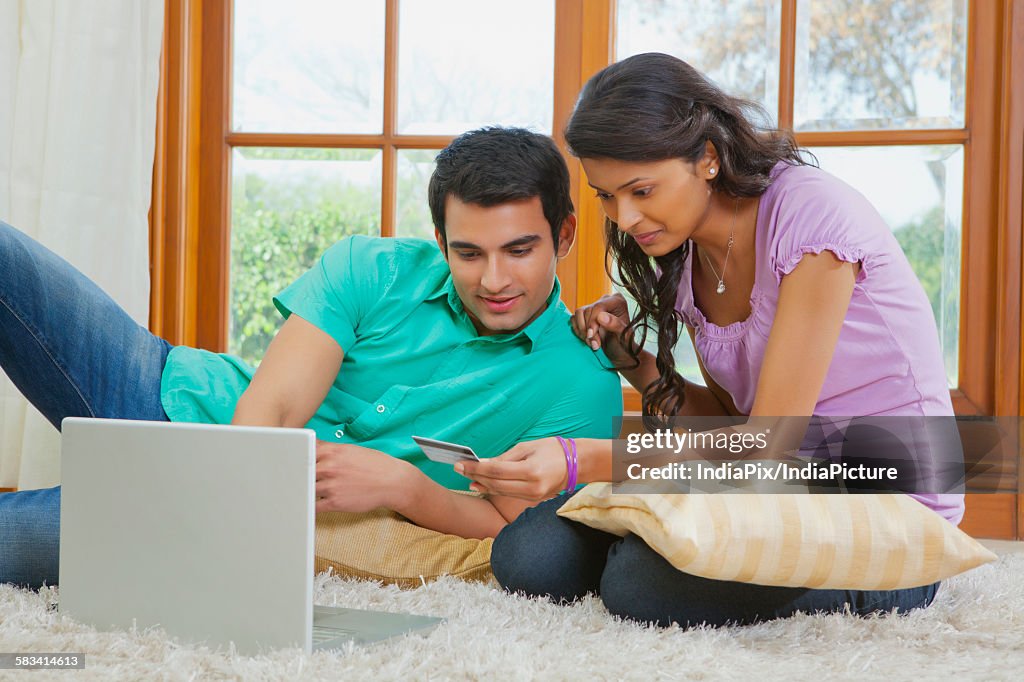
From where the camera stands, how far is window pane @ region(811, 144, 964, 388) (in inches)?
85.0

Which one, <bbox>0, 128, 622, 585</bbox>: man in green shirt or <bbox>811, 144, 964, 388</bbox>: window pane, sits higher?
<bbox>811, 144, 964, 388</bbox>: window pane

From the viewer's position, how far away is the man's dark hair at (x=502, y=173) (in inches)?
60.1

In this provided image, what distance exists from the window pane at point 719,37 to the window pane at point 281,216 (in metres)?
0.68

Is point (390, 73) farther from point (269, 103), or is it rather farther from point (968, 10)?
point (968, 10)

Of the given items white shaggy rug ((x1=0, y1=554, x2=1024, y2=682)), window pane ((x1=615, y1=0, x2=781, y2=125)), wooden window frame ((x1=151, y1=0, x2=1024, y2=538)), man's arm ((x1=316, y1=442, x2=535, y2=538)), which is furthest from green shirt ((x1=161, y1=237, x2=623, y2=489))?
window pane ((x1=615, y1=0, x2=781, y2=125))

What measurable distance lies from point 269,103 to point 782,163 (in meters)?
1.43

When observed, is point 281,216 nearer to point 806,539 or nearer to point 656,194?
point 656,194

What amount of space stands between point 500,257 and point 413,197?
873 mm

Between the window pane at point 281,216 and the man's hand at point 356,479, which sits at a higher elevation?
the window pane at point 281,216

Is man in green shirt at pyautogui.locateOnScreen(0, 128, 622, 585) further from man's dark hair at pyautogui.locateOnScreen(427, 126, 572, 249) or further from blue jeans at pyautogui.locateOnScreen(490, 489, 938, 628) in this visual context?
blue jeans at pyautogui.locateOnScreen(490, 489, 938, 628)

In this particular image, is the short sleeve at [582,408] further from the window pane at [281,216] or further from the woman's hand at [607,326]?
the window pane at [281,216]

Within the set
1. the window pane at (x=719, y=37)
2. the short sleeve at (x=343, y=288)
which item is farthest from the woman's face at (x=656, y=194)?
the window pane at (x=719, y=37)

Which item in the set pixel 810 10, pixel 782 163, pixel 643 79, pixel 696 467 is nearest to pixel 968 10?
pixel 810 10

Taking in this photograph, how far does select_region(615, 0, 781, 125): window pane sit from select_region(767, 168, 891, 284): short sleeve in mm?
947
